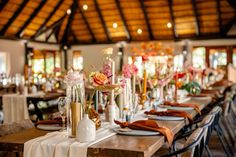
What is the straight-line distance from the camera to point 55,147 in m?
2.27

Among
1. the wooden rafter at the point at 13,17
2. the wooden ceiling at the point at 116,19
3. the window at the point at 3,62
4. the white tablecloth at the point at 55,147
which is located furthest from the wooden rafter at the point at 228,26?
the white tablecloth at the point at 55,147

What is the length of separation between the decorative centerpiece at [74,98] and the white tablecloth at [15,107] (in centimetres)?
467

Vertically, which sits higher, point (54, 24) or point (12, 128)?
point (54, 24)

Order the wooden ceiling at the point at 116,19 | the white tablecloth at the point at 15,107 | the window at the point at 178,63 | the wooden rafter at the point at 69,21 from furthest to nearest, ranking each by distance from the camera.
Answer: the wooden rafter at the point at 69,21 → the wooden ceiling at the point at 116,19 → the white tablecloth at the point at 15,107 → the window at the point at 178,63

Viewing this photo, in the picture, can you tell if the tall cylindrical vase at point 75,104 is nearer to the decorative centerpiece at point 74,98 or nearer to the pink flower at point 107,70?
the decorative centerpiece at point 74,98

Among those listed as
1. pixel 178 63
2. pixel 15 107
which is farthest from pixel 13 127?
pixel 178 63

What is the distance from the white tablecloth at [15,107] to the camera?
23.2 ft

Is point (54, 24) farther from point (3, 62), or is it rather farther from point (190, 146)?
point (190, 146)

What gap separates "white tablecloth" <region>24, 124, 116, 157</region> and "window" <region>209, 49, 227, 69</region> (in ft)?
49.4

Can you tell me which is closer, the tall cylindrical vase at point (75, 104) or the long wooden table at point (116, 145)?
the long wooden table at point (116, 145)

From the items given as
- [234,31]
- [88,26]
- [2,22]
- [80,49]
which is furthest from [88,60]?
[234,31]

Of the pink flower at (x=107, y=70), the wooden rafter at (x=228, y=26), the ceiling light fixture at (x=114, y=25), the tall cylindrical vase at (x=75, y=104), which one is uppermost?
the ceiling light fixture at (x=114, y=25)

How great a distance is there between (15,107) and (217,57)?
38.3 ft

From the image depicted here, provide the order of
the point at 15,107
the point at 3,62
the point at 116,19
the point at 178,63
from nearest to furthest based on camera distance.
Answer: the point at 15,107 → the point at 178,63 → the point at 3,62 → the point at 116,19
